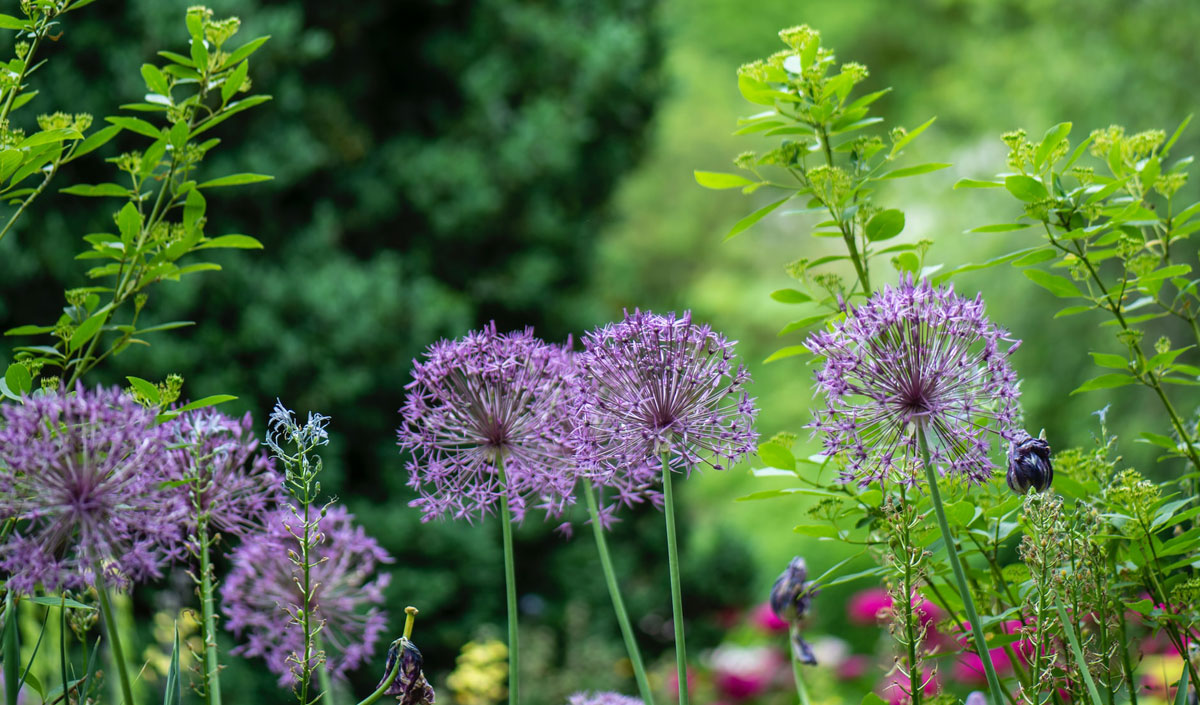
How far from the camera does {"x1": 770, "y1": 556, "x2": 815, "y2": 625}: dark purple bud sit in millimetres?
1732

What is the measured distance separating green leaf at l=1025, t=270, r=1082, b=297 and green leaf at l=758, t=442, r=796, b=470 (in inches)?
17.8

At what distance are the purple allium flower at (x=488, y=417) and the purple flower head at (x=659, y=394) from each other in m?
0.13

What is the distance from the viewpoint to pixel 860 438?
132 cm

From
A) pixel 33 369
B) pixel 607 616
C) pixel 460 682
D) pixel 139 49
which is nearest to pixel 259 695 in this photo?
pixel 460 682

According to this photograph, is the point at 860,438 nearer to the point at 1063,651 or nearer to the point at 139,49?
the point at 1063,651

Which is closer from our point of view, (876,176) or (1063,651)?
(1063,651)

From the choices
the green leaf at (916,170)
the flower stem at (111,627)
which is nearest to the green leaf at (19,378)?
the flower stem at (111,627)

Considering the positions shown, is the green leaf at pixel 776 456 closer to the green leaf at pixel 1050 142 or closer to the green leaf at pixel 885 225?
the green leaf at pixel 885 225

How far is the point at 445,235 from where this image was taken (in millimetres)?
8086

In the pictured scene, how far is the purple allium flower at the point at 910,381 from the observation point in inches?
50.6

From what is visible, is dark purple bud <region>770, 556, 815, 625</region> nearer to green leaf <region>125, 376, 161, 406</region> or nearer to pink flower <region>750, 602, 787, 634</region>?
green leaf <region>125, 376, 161, 406</region>

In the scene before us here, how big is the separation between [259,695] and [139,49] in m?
4.28

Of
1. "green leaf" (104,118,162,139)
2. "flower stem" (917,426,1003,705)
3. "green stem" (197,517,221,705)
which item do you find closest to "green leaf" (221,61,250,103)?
"green leaf" (104,118,162,139)

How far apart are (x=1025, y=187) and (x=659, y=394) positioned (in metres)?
0.62
